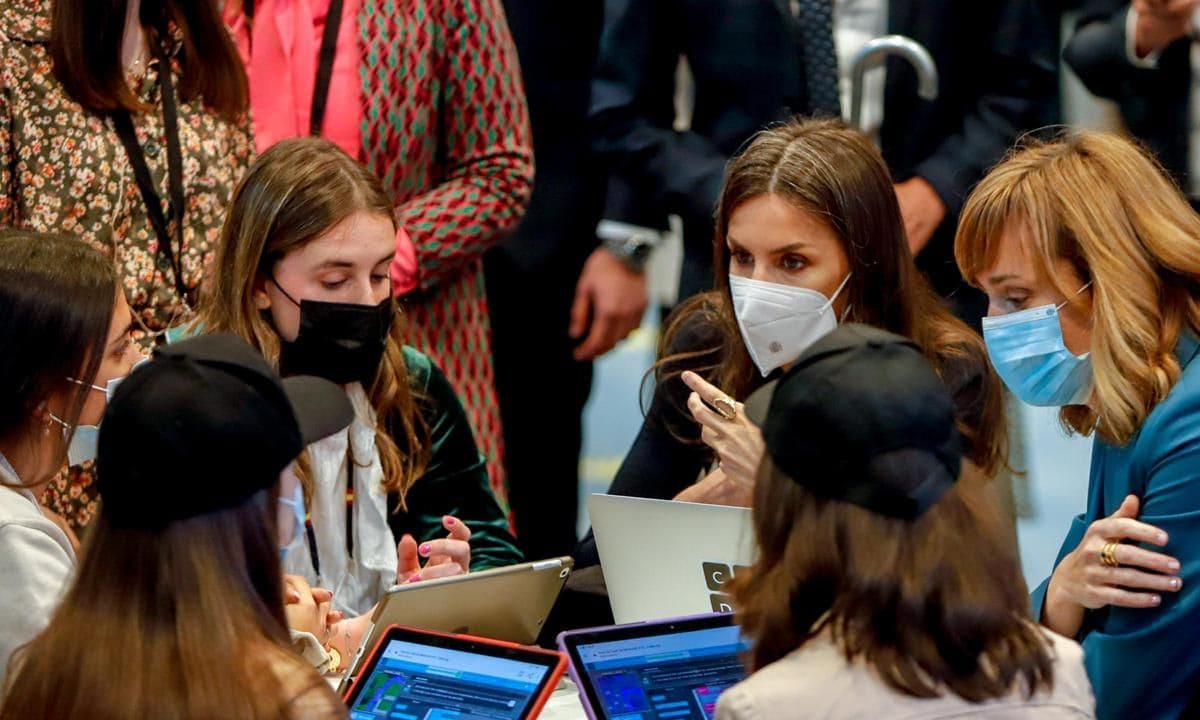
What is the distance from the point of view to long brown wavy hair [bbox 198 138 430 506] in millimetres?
2930

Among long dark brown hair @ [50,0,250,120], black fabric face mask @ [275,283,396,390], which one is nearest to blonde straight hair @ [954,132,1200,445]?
black fabric face mask @ [275,283,396,390]

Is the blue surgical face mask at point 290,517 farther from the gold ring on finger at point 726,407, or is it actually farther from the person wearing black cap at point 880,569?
the gold ring on finger at point 726,407

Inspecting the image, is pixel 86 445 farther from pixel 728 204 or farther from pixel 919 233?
pixel 919 233

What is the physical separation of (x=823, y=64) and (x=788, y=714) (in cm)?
220

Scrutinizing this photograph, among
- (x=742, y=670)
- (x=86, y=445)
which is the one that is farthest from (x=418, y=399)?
(x=742, y=670)

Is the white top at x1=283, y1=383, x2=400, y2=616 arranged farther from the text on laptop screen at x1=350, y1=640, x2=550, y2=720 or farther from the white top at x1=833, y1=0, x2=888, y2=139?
the white top at x1=833, y1=0, x2=888, y2=139

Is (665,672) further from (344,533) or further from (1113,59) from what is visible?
(1113,59)

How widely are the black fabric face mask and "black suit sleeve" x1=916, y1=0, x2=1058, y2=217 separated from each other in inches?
52.0

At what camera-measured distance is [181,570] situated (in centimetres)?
176

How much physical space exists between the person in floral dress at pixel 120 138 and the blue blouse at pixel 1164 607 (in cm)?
186

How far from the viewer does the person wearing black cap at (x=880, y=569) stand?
1749 mm

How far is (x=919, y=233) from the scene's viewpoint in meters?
3.57

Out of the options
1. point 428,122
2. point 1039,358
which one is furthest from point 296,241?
point 1039,358

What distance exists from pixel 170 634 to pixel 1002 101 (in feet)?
8.10
